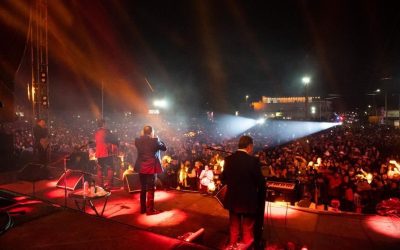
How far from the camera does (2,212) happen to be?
2699 mm

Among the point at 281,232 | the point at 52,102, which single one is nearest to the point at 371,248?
the point at 281,232

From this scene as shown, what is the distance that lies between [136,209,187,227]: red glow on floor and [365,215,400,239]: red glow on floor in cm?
305

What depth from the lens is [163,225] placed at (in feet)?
15.7

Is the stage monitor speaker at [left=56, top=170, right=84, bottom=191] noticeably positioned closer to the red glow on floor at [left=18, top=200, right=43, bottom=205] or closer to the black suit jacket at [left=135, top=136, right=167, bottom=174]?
the black suit jacket at [left=135, top=136, right=167, bottom=174]

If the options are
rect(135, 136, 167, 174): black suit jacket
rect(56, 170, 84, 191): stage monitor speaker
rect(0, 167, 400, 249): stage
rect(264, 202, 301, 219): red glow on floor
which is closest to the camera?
rect(0, 167, 400, 249): stage

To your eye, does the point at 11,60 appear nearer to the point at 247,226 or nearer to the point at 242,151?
the point at 242,151

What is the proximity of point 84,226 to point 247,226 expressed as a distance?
74.2 inches

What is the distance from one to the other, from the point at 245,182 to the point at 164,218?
220 cm

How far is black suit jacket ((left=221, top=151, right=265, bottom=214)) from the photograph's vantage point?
3.38 metres

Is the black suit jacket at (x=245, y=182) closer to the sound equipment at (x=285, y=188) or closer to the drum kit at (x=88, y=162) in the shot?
the sound equipment at (x=285, y=188)

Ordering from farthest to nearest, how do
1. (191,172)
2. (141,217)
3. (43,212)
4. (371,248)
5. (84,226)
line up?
1. (191,172)
2. (141,217)
3. (371,248)
4. (43,212)
5. (84,226)

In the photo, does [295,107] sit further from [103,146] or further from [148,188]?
[148,188]

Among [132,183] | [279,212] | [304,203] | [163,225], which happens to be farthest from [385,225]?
[132,183]

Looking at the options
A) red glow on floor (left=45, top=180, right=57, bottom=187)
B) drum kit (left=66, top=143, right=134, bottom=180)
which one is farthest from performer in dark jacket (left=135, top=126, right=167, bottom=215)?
red glow on floor (left=45, top=180, right=57, bottom=187)
